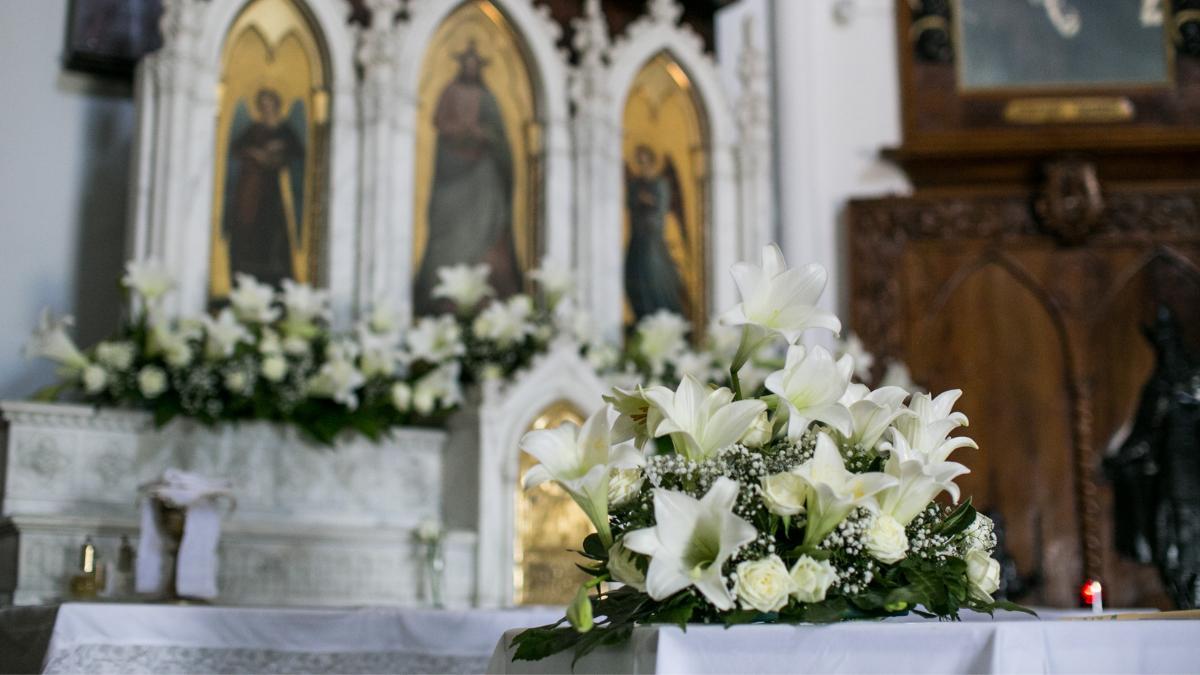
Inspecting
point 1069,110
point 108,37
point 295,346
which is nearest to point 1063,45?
point 1069,110

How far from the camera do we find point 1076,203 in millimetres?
7906

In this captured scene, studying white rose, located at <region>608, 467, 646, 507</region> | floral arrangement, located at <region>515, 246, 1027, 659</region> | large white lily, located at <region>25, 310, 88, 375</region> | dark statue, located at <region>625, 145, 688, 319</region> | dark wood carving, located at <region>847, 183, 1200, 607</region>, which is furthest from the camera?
dark wood carving, located at <region>847, 183, 1200, 607</region>

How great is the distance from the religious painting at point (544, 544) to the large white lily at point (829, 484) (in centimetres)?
352

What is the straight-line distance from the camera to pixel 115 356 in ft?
17.8

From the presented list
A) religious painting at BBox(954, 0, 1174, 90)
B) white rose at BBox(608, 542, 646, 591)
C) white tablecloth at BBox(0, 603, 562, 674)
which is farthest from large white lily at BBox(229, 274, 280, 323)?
religious painting at BBox(954, 0, 1174, 90)

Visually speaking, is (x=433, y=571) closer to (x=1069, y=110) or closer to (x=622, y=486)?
(x=622, y=486)

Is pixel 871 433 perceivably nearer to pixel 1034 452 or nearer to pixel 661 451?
pixel 661 451

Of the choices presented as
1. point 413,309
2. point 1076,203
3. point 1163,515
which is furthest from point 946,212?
point 413,309

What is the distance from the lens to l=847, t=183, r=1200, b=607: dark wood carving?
7.67 meters

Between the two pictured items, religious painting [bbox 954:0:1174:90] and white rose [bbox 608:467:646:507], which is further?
religious painting [bbox 954:0:1174:90]

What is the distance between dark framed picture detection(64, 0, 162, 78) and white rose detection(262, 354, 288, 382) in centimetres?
184

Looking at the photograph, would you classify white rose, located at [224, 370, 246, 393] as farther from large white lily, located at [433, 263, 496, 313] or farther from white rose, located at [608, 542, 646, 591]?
white rose, located at [608, 542, 646, 591]

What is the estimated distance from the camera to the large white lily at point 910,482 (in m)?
2.29

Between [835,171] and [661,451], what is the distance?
615cm
